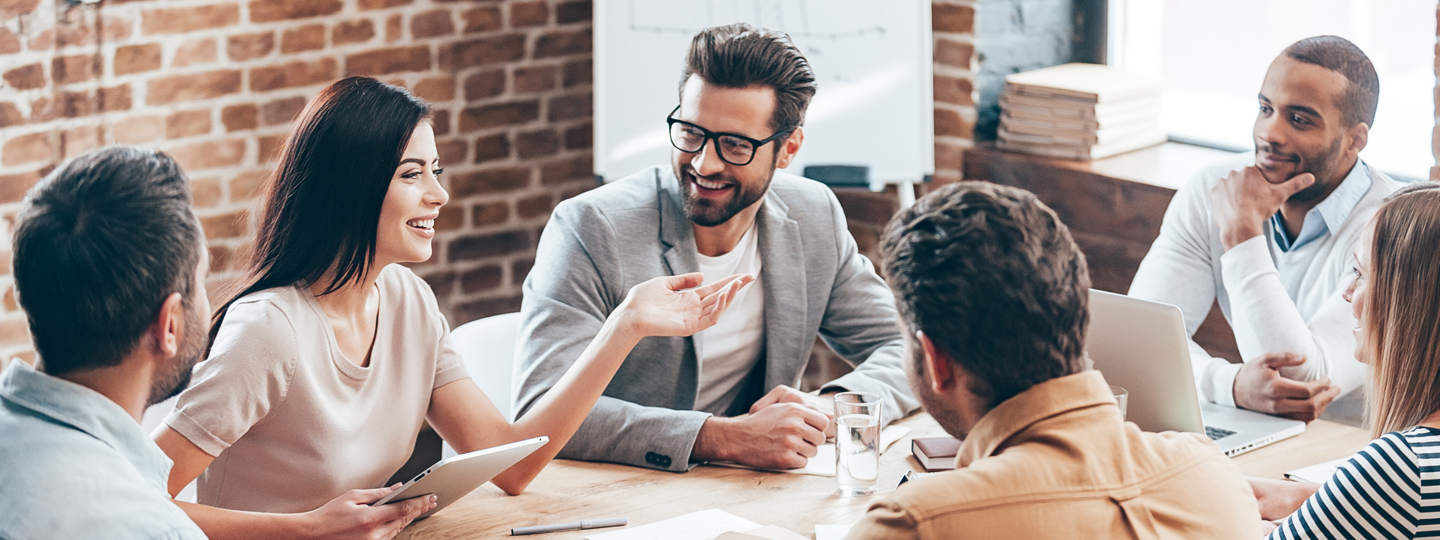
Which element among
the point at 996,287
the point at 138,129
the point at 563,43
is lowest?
the point at 996,287

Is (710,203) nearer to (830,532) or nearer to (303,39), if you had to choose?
(830,532)

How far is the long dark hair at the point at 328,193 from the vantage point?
1.57 metres

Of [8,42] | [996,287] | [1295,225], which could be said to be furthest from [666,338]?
[8,42]

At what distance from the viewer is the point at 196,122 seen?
2830 mm

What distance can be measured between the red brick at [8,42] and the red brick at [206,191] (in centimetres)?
47

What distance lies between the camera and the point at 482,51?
3232 millimetres

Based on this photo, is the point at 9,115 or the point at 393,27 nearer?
the point at 9,115

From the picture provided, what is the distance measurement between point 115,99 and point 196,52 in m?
0.21

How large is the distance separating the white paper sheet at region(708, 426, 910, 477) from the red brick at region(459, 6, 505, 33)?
1.85m

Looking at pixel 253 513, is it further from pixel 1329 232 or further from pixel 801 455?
pixel 1329 232

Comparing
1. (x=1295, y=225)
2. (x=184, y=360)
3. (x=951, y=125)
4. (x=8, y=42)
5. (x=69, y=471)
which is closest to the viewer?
(x=69, y=471)

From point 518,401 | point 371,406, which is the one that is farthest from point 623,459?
point 371,406

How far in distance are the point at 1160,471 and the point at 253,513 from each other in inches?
41.8

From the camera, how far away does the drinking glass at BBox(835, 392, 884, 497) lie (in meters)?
1.61
